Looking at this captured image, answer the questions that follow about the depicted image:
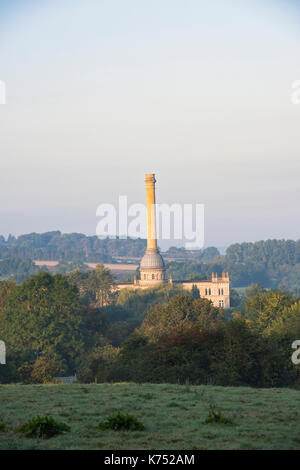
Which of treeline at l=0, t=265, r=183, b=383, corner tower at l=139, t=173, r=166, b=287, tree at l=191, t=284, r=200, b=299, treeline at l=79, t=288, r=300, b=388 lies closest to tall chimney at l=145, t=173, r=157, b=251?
corner tower at l=139, t=173, r=166, b=287

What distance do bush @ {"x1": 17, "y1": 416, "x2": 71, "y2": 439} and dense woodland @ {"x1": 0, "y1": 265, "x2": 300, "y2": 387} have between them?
16.3m

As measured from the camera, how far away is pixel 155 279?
14188 centimetres

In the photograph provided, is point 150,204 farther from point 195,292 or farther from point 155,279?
point 195,292

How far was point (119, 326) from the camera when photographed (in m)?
80.6

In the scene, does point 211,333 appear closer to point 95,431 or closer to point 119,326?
point 95,431

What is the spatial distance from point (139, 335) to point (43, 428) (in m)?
35.4

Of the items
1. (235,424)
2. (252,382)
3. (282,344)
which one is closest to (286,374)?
(252,382)

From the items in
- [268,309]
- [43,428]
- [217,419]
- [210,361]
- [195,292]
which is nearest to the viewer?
[43,428]

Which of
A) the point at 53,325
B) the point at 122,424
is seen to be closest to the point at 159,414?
the point at 122,424

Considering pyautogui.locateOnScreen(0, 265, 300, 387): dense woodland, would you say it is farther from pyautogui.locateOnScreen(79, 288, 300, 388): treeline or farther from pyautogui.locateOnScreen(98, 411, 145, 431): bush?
pyautogui.locateOnScreen(98, 411, 145, 431): bush

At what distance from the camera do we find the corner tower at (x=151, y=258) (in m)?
141

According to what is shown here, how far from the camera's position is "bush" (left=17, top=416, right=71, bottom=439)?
691 inches

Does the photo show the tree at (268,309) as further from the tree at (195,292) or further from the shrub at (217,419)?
the shrub at (217,419)

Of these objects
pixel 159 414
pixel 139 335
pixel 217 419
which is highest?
pixel 217 419
